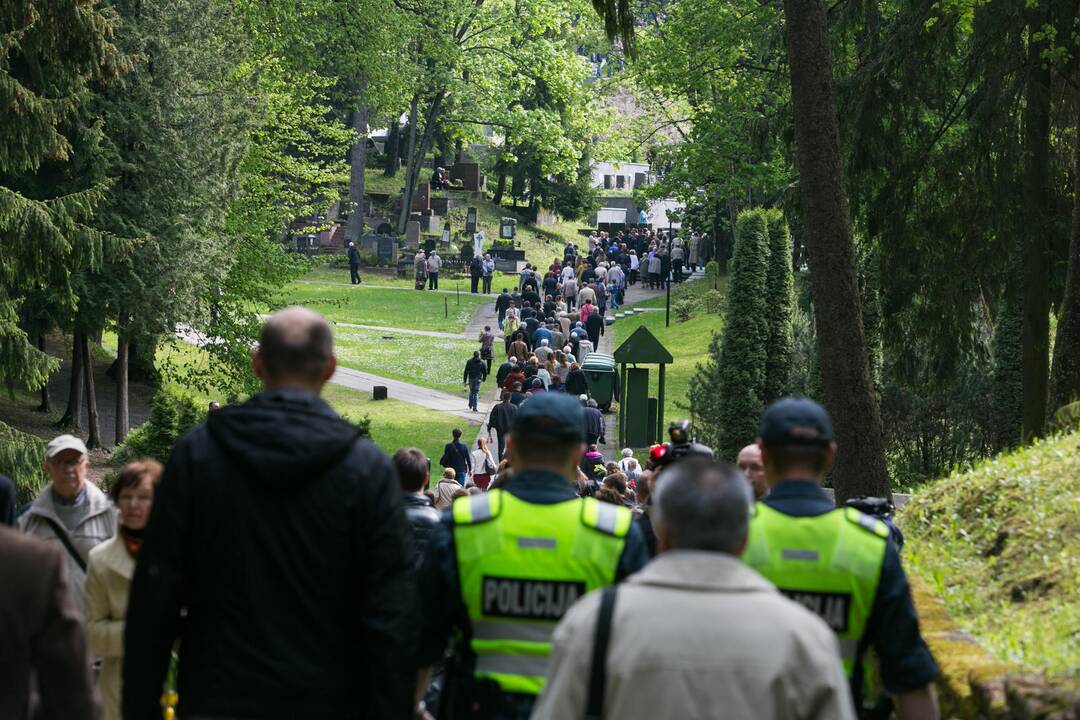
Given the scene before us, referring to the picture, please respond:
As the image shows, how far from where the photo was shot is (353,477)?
4.10 m

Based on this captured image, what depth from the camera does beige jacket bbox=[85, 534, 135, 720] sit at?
5.97 metres

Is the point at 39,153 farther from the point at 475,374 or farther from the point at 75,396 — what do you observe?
the point at 475,374

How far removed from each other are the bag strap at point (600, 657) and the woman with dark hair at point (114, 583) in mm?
2972

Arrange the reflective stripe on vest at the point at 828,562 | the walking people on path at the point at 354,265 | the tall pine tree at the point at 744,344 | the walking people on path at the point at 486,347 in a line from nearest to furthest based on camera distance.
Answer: the reflective stripe on vest at the point at 828,562 → the tall pine tree at the point at 744,344 → the walking people on path at the point at 486,347 → the walking people on path at the point at 354,265

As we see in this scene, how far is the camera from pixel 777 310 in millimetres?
26312

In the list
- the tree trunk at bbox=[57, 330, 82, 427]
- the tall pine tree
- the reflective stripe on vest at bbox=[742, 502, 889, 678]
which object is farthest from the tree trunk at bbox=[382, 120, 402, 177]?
the reflective stripe on vest at bbox=[742, 502, 889, 678]

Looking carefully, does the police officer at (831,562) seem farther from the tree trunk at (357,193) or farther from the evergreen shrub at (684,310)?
the tree trunk at (357,193)

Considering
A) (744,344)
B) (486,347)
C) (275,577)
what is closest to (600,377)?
(486,347)

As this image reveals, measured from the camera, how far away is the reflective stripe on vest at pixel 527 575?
14.5 feet

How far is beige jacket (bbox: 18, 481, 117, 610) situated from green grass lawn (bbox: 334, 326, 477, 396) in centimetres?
3167

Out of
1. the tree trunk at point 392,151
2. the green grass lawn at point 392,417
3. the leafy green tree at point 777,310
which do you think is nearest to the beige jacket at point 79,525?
the leafy green tree at point 777,310

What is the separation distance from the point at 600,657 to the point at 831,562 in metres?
1.37

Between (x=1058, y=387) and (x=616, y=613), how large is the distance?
1298cm

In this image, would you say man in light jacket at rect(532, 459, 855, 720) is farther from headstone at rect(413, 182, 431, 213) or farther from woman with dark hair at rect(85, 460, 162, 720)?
headstone at rect(413, 182, 431, 213)
